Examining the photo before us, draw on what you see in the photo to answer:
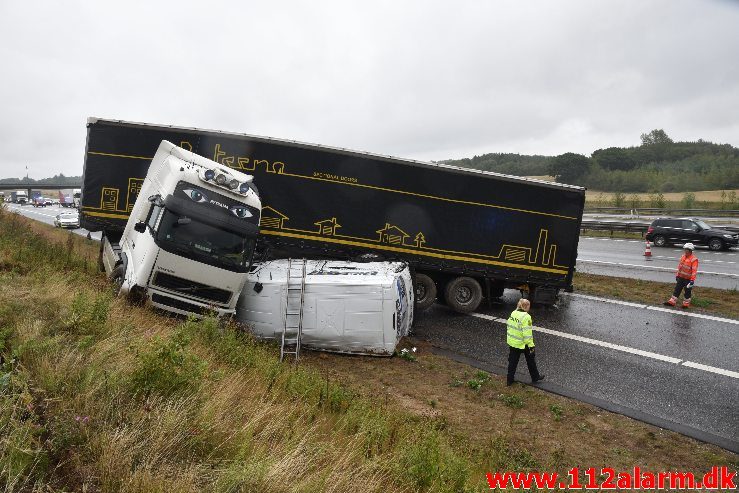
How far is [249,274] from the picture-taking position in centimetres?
1025

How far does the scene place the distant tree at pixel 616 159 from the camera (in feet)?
292

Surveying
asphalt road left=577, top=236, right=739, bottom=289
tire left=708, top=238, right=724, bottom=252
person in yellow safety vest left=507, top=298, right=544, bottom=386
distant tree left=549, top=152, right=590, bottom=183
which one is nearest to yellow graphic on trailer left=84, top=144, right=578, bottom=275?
person in yellow safety vest left=507, top=298, right=544, bottom=386

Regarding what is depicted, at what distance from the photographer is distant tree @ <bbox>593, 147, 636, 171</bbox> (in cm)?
8900

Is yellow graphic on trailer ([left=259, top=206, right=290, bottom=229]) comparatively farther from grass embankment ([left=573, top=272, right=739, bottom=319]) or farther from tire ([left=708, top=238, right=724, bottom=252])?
tire ([left=708, top=238, right=724, bottom=252])

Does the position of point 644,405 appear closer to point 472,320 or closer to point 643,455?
point 643,455

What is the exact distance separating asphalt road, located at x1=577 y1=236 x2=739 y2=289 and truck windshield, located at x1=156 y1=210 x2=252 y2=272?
14.5m

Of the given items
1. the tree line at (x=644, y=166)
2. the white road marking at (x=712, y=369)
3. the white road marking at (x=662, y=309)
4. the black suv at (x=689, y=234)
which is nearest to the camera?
the white road marking at (x=712, y=369)

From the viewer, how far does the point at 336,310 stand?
31.6 ft

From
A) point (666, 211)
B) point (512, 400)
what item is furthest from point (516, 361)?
point (666, 211)

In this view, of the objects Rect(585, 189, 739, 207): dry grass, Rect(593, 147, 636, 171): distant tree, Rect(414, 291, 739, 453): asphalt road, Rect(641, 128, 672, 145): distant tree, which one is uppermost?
Rect(641, 128, 672, 145): distant tree

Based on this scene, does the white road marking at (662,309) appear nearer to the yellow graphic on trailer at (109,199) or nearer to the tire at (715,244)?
the yellow graphic on trailer at (109,199)

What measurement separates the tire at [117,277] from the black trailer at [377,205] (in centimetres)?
208

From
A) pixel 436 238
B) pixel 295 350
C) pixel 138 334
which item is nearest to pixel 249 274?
pixel 295 350

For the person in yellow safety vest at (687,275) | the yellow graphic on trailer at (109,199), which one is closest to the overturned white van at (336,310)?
the yellow graphic on trailer at (109,199)
